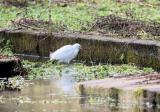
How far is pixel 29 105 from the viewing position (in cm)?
931

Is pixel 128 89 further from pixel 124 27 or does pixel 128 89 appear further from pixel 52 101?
pixel 124 27

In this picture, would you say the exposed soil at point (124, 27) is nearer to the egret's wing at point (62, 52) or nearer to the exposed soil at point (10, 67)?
the egret's wing at point (62, 52)

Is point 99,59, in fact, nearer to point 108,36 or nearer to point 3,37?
point 108,36

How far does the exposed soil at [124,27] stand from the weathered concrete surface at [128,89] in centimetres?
397

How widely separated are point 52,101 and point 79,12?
25.8ft

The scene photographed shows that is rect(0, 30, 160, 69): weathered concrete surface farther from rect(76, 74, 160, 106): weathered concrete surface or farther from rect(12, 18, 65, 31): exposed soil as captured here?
rect(76, 74, 160, 106): weathered concrete surface

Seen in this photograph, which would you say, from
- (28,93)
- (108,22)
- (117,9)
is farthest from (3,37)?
(28,93)

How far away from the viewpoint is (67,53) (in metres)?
13.2

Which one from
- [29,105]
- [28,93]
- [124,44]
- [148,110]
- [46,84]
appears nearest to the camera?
[148,110]

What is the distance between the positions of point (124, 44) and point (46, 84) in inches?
90.1

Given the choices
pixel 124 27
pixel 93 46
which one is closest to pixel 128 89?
pixel 93 46

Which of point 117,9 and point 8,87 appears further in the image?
point 117,9

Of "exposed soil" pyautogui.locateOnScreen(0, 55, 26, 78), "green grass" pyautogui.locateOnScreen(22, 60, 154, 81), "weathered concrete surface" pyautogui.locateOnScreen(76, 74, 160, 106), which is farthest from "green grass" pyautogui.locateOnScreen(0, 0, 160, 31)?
"weathered concrete surface" pyautogui.locateOnScreen(76, 74, 160, 106)

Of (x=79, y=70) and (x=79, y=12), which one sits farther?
(x=79, y=12)
